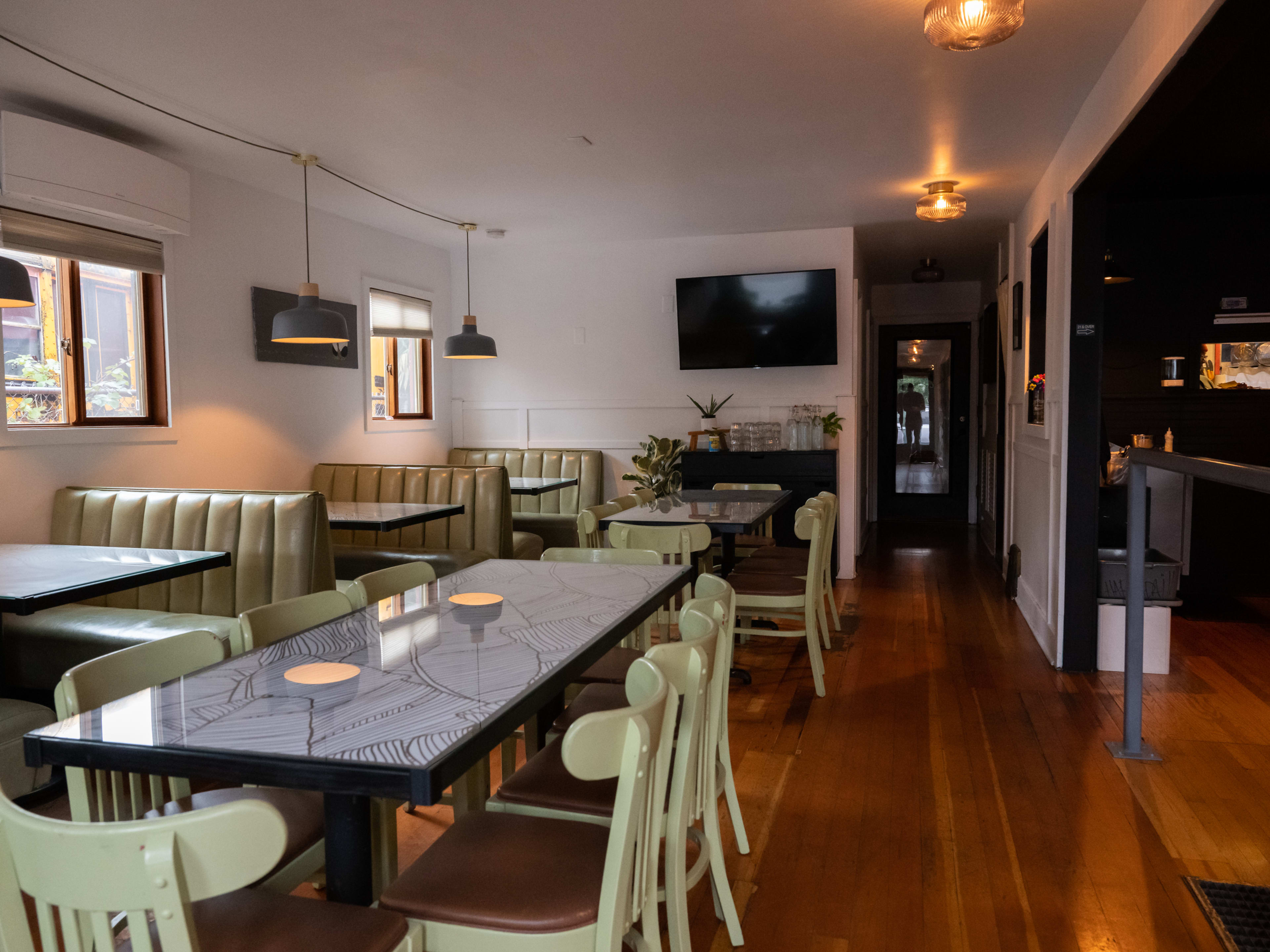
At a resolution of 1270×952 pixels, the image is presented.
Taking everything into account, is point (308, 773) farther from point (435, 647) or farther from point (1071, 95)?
point (1071, 95)

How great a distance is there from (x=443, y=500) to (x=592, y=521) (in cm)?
146

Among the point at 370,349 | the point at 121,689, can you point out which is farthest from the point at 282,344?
the point at 121,689

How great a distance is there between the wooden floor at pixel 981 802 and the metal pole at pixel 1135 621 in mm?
110

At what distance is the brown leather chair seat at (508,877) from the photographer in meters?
1.40

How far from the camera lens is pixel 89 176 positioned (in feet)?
12.8

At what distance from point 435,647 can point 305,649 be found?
0.28 meters

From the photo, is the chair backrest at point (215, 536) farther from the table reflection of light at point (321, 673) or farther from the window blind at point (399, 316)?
the window blind at point (399, 316)

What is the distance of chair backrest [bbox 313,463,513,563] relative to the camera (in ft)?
16.9

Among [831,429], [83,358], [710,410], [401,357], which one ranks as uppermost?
[401,357]

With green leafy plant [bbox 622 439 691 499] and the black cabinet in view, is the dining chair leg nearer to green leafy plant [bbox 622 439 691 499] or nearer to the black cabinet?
the black cabinet

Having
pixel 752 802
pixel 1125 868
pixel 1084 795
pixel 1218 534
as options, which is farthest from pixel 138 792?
pixel 1218 534

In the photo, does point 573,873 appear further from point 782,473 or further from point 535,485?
point 782,473

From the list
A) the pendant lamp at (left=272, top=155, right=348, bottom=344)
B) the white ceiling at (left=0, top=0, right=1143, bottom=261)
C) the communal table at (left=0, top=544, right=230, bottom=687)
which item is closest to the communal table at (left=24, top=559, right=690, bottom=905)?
the communal table at (left=0, top=544, right=230, bottom=687)

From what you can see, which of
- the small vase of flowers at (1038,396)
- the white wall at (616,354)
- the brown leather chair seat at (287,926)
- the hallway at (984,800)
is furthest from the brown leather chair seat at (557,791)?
the white wall at (616,354)
